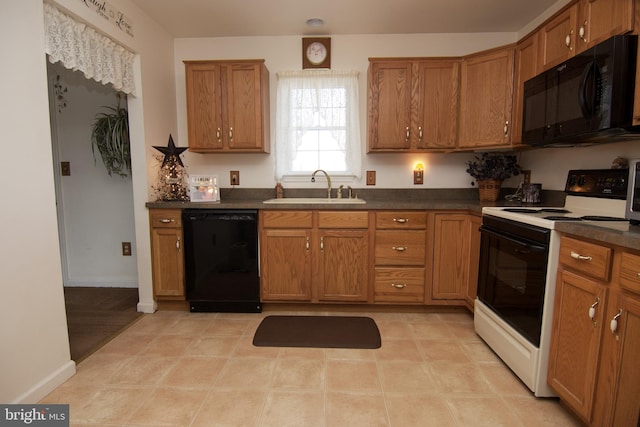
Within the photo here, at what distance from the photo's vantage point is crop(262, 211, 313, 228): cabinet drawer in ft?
8.41

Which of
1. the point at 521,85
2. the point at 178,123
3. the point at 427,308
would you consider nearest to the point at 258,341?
the point at 427,308

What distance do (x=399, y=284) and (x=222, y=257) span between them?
58.0 inches

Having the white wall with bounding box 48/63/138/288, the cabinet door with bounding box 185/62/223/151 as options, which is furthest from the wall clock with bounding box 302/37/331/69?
the white wall with bounding box 48/63/138/288

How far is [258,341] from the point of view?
86.4 inches

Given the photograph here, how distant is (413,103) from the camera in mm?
2701

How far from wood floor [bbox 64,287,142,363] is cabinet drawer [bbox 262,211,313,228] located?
134cm

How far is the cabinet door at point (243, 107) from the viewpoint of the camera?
108 inches

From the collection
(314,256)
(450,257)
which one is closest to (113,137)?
(314,256)

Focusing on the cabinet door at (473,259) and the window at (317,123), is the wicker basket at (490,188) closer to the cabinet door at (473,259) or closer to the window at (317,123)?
the cabinet door at (473,259)

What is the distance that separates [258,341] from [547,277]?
1.78 m

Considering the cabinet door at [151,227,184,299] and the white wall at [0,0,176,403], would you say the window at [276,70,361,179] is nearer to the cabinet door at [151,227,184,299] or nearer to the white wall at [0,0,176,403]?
the cabinet door at [151,227,184,299]

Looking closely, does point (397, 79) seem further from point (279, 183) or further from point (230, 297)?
point (230, 297)

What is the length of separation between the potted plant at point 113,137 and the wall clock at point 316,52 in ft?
5.70

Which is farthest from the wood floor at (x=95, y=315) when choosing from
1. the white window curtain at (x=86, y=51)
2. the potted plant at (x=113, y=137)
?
the white window curtain at (x=86, y=51)
